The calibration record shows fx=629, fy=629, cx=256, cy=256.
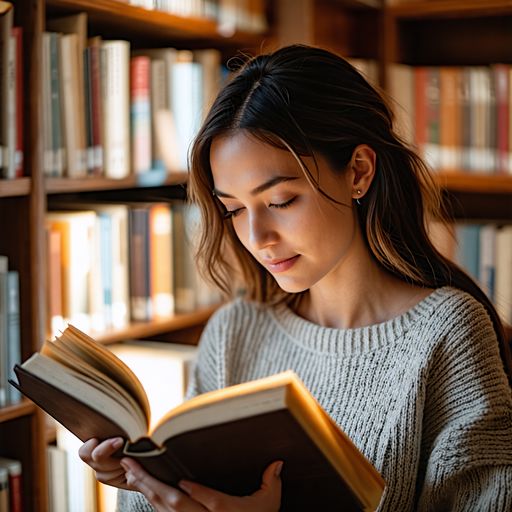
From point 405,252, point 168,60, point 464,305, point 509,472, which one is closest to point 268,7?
point 168,60

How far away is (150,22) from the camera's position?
1.55 metres

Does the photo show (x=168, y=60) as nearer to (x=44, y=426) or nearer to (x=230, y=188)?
(x=230, y=188)

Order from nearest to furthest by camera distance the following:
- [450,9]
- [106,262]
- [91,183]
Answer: [91,183] → [106,262] → [450,9]

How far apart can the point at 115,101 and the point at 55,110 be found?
190mm

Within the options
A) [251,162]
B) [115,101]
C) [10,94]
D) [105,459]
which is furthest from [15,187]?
[105,459]

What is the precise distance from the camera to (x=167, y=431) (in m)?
0.75

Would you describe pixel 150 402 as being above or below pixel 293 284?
below

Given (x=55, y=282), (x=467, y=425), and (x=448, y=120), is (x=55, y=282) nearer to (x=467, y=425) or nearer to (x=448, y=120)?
(x=467, y=425)

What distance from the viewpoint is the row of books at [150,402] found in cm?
140

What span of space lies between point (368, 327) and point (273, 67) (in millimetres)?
479

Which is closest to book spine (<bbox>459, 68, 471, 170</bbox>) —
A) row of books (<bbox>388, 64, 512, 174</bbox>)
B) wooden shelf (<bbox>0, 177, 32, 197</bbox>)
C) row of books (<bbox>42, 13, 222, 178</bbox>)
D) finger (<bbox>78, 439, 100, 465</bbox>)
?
row of books (<bbox>388, 64, 512, 174</bbox>)

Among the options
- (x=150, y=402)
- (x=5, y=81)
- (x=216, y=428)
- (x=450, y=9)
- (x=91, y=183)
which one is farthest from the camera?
(x=450, y=9)

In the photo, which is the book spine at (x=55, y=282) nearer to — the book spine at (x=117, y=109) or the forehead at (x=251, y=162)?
the book spine at (x=117, y=109)

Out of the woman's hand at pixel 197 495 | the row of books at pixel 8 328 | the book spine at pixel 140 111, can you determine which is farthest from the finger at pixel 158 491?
the book spine at pixel 140 111
